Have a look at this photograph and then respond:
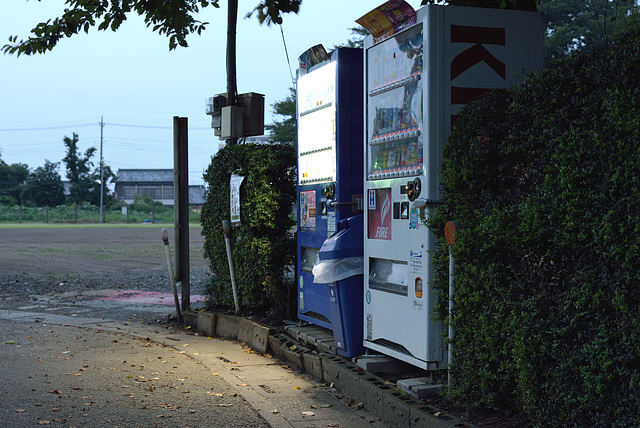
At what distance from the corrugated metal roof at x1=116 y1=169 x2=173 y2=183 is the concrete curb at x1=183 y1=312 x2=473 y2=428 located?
91.3 metres

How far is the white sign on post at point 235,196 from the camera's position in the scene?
951 cm

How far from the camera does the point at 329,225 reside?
7641 mm

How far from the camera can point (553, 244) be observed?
12.8ft

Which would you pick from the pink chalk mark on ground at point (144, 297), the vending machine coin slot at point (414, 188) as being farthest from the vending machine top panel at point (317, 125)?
the pink chalk mark on ground at point (144, 297)

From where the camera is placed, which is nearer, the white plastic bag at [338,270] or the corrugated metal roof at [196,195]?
the white plastic bag at [338,270]

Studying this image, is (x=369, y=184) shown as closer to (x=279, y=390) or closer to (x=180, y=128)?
(x=279, y=390)

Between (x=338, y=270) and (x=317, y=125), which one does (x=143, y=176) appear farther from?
(x=338, y=270)

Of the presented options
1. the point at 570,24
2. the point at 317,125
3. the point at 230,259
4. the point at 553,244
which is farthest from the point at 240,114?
the point at 570,24

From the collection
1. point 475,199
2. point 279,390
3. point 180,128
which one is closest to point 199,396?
point 279,390

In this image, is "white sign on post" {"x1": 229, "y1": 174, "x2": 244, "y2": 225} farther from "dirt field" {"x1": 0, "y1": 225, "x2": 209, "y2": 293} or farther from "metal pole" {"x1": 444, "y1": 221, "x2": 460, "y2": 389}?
"metal pole" {"x1": 444, "y1": 221, "x2": 460, "y2": 389}

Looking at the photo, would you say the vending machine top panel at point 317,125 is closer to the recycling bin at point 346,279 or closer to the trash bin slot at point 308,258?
Result: the trash bin slot at point 308,258

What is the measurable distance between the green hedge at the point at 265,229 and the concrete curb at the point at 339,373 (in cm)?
47

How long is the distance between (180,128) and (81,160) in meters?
70.5

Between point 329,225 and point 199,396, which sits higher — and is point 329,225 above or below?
above
